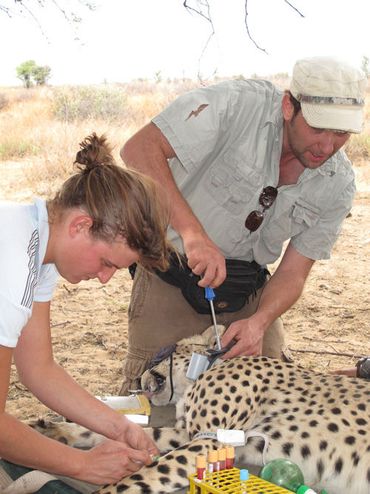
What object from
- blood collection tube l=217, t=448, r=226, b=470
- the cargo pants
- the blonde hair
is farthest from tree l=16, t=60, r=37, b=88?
blood collection tube l=217, t=448, r=226, b=470

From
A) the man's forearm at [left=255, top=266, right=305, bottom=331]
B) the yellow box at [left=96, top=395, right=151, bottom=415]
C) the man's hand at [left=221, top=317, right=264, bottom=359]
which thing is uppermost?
the man's forearm at [left=255, top=266, right=305, bottom=331]

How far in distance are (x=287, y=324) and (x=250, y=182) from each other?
7.57 feet

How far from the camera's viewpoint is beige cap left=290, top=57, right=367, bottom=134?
3.40 metres

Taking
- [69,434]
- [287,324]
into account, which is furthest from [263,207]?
[287,324]

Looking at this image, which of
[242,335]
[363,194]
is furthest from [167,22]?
[242,335]

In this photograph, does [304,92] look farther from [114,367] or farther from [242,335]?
[114,367]

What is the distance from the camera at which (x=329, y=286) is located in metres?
6.80

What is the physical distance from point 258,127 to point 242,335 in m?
1.04

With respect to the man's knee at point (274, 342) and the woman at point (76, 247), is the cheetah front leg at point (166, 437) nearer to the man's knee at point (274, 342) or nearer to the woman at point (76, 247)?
the woman at point (76, 247)

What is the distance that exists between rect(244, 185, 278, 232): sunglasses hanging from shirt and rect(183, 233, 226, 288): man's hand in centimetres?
70

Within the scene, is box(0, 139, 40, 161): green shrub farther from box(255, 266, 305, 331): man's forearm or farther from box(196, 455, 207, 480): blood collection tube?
box(196, 455, 207, 480): blood collection tube

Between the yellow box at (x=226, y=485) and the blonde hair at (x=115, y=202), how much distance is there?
66cm

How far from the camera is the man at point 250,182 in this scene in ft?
11.5

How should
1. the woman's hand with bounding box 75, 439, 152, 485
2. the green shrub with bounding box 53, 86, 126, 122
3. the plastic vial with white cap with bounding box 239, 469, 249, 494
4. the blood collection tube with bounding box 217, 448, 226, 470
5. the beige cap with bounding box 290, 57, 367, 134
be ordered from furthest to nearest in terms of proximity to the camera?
the green shrub with bounding box 53, 86, 126, 122, the beige cap with bounding box 290, 57, 367, 134, the woman's hand with bounding box 75, 439, 152, 485, the blood collection tube with bounding box 217, 448, 226, 470, the plastic vial with white cap with bounding box 239, 469, 249, 494
